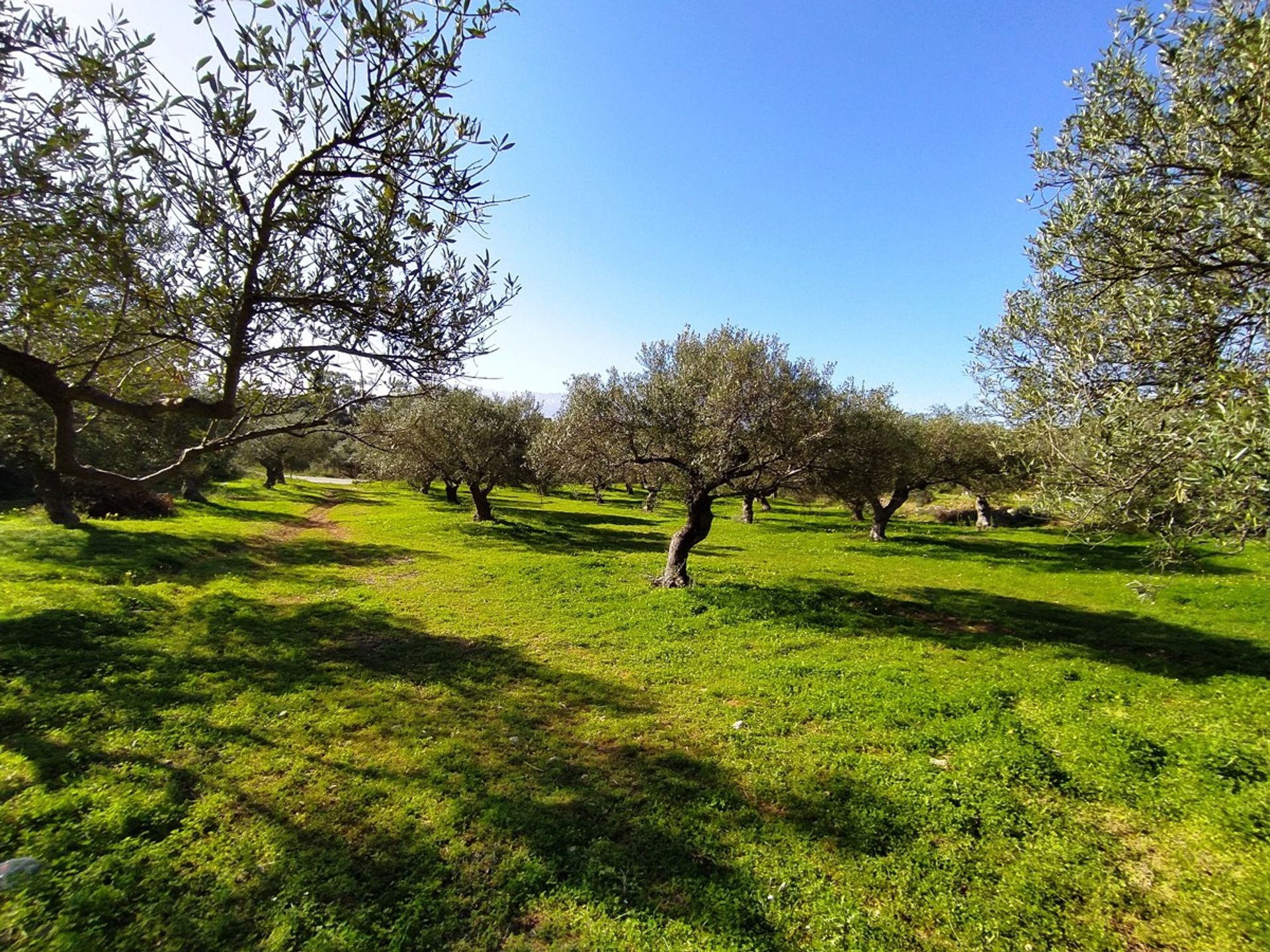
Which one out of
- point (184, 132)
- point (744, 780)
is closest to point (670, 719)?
point (744, 780)

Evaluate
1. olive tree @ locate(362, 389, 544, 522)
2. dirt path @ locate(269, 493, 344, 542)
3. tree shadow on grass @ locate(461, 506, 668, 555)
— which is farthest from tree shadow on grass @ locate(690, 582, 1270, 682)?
dirt path @ locate(269, 493, 344, 542)

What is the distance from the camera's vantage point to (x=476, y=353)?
32.0 ft

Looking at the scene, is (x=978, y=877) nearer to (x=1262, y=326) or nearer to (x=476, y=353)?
(x=1262, y=326)

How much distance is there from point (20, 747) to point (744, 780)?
10.0 meters

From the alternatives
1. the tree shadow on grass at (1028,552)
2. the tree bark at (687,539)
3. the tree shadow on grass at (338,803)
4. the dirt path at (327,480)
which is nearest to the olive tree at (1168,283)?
the tree shadow on grass at (338,803)

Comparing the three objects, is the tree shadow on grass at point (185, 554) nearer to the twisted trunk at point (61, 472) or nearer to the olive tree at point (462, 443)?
the twisted trunk at point (61, 472)

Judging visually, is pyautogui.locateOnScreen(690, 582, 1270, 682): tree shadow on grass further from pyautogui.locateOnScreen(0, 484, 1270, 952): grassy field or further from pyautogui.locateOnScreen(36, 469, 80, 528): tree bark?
pyautogui.locateOnScreen(36, 469, 80, 528): tree bark

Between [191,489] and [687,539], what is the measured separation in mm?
39874

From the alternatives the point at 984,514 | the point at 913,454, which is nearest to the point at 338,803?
the point at 913,454

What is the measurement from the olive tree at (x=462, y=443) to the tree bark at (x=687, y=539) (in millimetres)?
17877

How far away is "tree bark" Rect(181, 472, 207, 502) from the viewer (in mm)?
38094

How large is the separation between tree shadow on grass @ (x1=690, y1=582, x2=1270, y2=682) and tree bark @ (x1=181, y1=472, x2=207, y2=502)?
131ft

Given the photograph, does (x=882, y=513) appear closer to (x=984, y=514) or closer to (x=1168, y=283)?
(x=984, y=514)

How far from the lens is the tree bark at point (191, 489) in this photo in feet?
125
